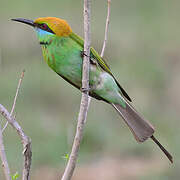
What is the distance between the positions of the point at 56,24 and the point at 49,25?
0.04 m

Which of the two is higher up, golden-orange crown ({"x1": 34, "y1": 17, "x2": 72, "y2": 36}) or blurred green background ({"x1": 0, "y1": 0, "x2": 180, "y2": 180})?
golden-orange crown ({"x1": 34, "y1": 17, "x2": 72, "y2": 36})

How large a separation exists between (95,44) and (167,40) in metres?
1.00

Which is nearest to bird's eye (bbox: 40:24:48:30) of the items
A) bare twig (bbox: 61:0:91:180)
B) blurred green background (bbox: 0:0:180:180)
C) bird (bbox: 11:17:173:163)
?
bird (bbox: 11:17:173:163)

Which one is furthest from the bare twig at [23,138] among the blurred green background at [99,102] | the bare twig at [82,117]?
the blurred green background at [99,102]

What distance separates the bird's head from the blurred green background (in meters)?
0.99

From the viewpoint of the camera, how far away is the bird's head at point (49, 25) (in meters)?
3.17

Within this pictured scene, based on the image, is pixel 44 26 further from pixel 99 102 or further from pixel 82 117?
pixel 99 102

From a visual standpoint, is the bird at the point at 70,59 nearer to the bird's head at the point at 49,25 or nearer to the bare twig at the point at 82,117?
the bird's head at the point at 49,25

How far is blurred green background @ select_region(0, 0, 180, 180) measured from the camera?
5156mm

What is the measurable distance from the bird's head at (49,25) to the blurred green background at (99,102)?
0.99 meters

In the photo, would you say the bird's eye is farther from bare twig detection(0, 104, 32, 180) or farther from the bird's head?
bare twig detection(0, 104, 32, 180)

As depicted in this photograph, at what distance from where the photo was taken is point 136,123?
3.36 m

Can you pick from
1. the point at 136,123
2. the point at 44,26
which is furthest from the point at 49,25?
the point at 136,123

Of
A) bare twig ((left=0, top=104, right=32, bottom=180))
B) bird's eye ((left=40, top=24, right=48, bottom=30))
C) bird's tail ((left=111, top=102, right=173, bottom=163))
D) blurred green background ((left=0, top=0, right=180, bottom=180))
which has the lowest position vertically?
blurred green background ((left=0, top=0, right=180, bottom=180))
